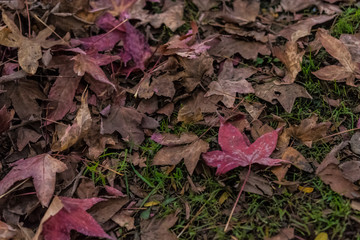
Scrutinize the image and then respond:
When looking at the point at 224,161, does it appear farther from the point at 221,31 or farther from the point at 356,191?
the point at 221,31

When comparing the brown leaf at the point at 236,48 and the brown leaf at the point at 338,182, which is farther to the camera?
the brown leaf at the point at 236,48

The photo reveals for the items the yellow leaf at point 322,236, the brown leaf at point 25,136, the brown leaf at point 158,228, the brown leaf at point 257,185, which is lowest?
the brown leaf at point 158,228

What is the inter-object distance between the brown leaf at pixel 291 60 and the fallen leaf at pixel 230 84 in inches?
7.2

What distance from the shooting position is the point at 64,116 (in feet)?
6.48

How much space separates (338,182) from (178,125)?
0.83 m

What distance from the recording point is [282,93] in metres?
1.94

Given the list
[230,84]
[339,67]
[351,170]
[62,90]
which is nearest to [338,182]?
[351,170]

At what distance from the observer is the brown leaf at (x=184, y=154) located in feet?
5.67

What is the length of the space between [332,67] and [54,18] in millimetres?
1598

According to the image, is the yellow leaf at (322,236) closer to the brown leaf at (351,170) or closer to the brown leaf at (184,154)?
the brown leaf at (351,170)

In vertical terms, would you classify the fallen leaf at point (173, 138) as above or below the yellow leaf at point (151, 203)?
above

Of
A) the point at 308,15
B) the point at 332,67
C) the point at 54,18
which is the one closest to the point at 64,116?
the point at 54,18

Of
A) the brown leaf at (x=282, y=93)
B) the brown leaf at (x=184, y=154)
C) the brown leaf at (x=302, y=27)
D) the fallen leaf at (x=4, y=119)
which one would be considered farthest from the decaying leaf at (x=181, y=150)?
the brown leaf at (x=302, y=27)

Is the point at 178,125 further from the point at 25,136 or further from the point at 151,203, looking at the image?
the point at 25,136
